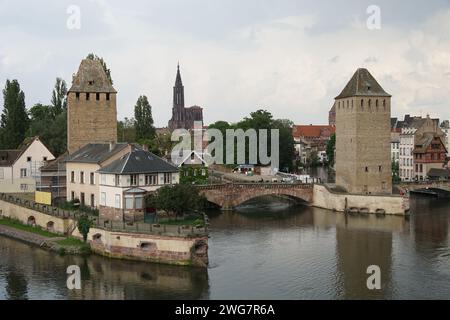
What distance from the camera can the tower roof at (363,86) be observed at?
222 ft

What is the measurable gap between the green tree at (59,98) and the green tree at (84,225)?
45.4m

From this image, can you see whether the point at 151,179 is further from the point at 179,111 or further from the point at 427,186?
the point at 179,111

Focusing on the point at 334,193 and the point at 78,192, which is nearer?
the point at 78,192

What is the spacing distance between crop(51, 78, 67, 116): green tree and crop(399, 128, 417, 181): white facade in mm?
45791

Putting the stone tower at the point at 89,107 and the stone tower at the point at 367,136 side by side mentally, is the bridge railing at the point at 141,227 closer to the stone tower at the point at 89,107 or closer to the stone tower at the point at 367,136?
the stone tower at the point at 89,107

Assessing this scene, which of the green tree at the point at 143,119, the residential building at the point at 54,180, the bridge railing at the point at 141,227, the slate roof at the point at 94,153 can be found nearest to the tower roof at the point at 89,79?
the slate roof at the point at 94,153

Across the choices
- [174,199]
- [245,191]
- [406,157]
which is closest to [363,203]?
[245,191]

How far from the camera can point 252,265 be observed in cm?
4228

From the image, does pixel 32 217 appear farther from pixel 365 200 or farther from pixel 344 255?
pixel 365 200

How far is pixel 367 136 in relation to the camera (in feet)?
222

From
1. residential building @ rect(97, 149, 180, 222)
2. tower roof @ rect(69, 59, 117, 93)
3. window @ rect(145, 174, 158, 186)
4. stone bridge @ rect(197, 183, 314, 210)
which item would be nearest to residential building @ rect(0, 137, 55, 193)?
tower roof @ rect(69, 59, 117, 93)

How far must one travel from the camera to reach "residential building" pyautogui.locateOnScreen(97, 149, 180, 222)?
4841 cm
